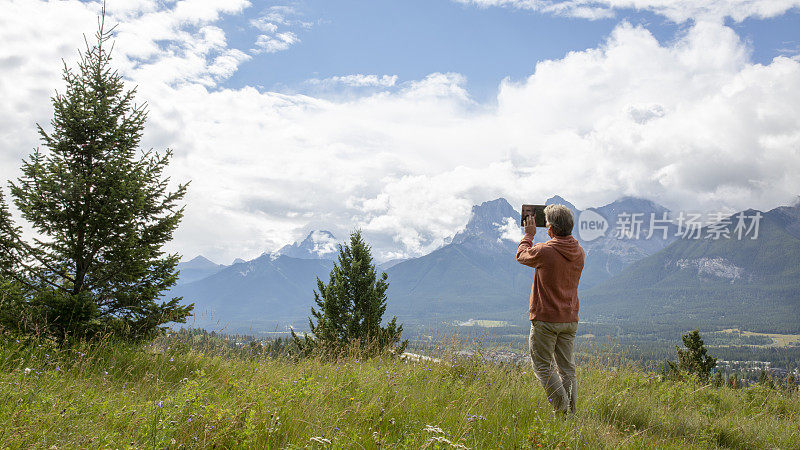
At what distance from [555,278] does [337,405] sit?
111 inches

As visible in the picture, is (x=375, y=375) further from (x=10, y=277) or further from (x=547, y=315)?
(x=10, y=277)

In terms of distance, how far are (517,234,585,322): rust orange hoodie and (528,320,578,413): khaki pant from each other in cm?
13

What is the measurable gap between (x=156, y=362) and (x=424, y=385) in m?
3.75

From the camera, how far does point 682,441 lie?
4.48m

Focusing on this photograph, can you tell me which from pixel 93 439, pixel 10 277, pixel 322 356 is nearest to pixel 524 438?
pixel 93 439

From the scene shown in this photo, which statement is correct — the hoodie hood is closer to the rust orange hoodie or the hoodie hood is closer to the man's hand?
the rust orange hoodie

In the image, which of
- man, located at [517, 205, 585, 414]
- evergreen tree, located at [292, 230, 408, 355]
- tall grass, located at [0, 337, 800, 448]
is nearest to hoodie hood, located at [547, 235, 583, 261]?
man, located at [517, 205, 585, 414]

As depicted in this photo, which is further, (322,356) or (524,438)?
(322,356)

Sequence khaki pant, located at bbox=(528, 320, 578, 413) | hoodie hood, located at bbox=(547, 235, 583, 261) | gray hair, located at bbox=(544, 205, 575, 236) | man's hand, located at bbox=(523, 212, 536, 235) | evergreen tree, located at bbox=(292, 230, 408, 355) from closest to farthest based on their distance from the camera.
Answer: khaki pant, located at bbox=(528, 320, 578, 413)
hoodie hood, located at bbox=(547, 235, 583, 261)
gray hair, located at bbox=(544, 205, 575, 236)
man's hand, located at bbox=(523, 212, 536, 235)
evergreen tree, located at bbox=(292, 230, 408, 355)

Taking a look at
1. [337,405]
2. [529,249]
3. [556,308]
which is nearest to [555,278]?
[556,308]

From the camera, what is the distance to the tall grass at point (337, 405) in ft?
10.3

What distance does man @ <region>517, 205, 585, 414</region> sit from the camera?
479cm

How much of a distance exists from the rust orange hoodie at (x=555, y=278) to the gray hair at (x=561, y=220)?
8 centimetres

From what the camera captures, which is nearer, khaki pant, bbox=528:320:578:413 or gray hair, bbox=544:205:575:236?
khaki pant, bbox=528:320:578:413
